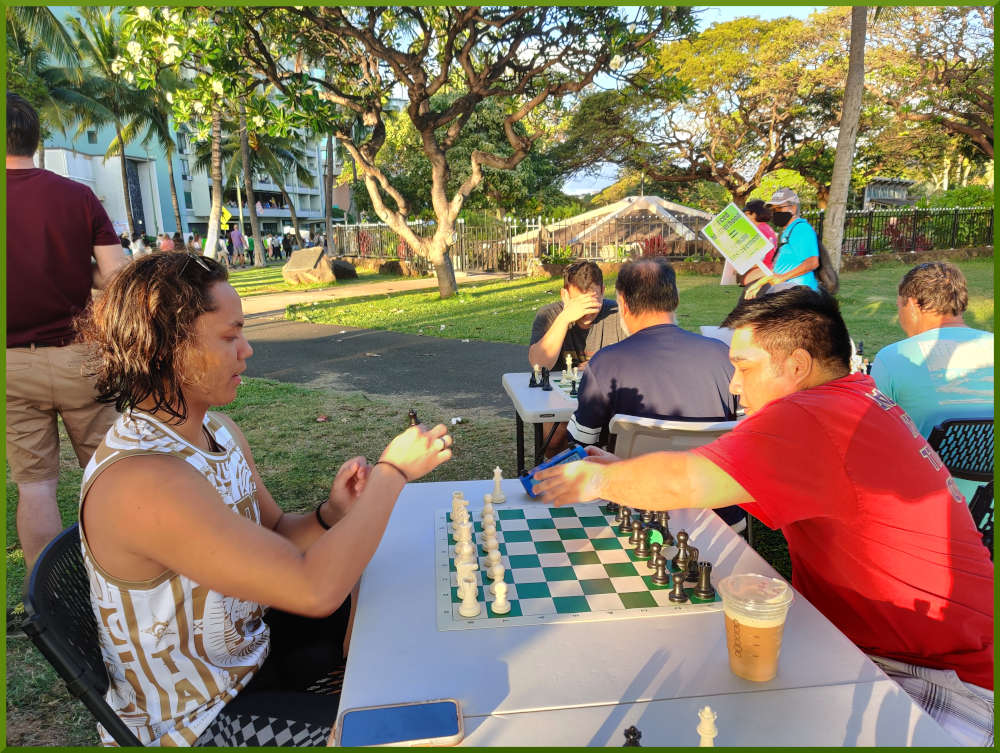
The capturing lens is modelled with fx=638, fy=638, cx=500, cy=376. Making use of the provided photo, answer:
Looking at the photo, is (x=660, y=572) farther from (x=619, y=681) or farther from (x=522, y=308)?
(x=522, y=308)

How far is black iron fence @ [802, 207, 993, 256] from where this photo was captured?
811 inches

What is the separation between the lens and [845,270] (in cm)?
Result: 1891

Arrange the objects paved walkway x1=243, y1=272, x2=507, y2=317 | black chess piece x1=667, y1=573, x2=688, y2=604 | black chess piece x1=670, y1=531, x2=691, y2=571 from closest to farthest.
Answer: black chess piece x1=667, y1=573, x2=688, y2=604
black chess piece x1=670, y1=531, x2=691, y2=571
paved walkway x1=243, y1=272, x2=507, y2=317

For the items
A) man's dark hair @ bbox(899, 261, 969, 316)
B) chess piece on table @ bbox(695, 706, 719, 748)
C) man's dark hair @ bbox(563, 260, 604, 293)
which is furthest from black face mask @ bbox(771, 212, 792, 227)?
chess piece on table @ bbox(695, 706, 719, 748)

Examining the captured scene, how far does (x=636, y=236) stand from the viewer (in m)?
24.5

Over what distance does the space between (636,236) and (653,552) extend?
23.8 m

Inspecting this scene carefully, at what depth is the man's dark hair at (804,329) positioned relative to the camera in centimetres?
181

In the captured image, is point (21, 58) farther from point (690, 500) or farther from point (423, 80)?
point (690, 500)

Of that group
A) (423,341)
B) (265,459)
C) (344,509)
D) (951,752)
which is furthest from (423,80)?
(951,752)

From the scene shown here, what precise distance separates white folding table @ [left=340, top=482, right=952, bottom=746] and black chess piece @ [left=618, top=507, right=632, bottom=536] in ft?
1.49

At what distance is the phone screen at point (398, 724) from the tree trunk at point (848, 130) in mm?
10995

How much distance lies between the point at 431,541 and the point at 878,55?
2150 centimetres

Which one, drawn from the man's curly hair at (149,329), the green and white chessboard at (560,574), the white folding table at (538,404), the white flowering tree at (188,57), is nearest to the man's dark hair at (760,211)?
the white folding table at (538,404)

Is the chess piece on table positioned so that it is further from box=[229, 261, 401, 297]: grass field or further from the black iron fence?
the black iron fence
